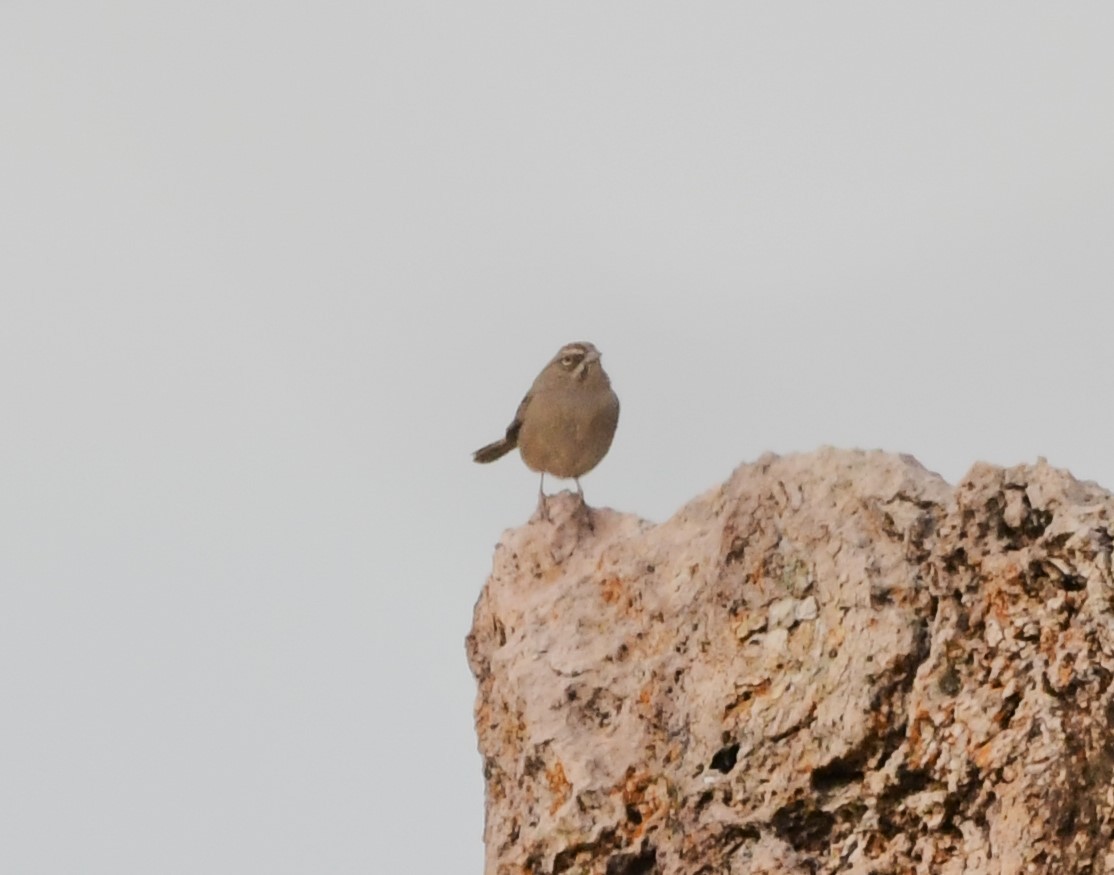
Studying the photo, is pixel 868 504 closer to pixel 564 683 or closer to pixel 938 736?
pixel 938 736

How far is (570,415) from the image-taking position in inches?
491

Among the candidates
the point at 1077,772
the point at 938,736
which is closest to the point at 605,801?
the point at 938,736

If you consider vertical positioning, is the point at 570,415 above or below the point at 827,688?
above

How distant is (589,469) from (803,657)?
5.78 meters

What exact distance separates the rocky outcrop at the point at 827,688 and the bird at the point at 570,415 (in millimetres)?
4047

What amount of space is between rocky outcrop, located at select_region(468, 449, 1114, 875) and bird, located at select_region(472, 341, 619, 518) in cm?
405

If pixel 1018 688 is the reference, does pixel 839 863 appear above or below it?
below

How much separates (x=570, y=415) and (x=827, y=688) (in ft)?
19.1

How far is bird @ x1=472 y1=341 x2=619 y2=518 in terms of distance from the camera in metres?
12.5

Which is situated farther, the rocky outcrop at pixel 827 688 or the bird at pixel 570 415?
the bird at pixel 570 415

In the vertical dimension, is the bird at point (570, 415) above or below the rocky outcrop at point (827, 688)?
above

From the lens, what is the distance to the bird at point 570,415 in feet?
41.0

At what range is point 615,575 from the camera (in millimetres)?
8414

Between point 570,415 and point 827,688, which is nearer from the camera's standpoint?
point 827,688
